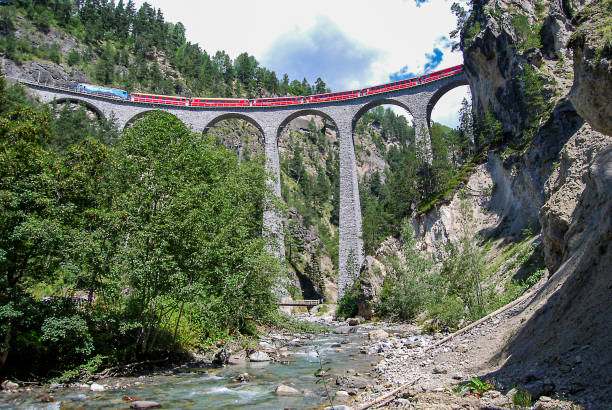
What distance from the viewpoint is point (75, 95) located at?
41.5m

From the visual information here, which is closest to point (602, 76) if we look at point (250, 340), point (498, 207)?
point (250, 340)

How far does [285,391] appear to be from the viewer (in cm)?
787

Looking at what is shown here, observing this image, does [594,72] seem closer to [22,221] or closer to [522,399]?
[522,399]

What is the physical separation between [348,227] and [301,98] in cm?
1485

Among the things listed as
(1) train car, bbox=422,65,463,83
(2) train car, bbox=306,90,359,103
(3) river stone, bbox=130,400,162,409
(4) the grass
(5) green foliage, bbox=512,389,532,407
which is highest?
(2) train car, bbox=306,90,359,103

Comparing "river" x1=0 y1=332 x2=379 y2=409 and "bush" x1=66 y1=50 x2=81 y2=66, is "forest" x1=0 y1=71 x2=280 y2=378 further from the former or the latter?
"bush" x1=66 y1=50 x2=81 y2=66

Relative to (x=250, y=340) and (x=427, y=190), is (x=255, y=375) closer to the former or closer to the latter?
(x=250, y=340)

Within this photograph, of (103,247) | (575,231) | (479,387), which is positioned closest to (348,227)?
(103,247)

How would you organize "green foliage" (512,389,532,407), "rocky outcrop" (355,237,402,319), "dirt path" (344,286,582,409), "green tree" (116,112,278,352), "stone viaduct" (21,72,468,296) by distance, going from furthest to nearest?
1. "stone viaduct" (21,72,468,296)
2. "rocky outcrop" (355,237,402,319)
3. "green tree" (116,112,278,352)
4. "dirt path" (344,286,582,409)
5. "green foliage" (512,389,532,407)

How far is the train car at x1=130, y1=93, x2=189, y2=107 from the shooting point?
4072 centimetres

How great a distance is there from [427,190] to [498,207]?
10478mm

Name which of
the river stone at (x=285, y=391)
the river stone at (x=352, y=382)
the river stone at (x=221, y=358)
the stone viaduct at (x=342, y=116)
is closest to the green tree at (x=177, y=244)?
the river stone at (x=221, y=358)

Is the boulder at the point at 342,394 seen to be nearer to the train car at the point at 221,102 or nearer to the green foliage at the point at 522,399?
the green foliage at the point at 522,399

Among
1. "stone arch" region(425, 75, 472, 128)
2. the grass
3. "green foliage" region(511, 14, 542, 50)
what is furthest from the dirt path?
"stone arch" region(425, 75, 472, 128)
